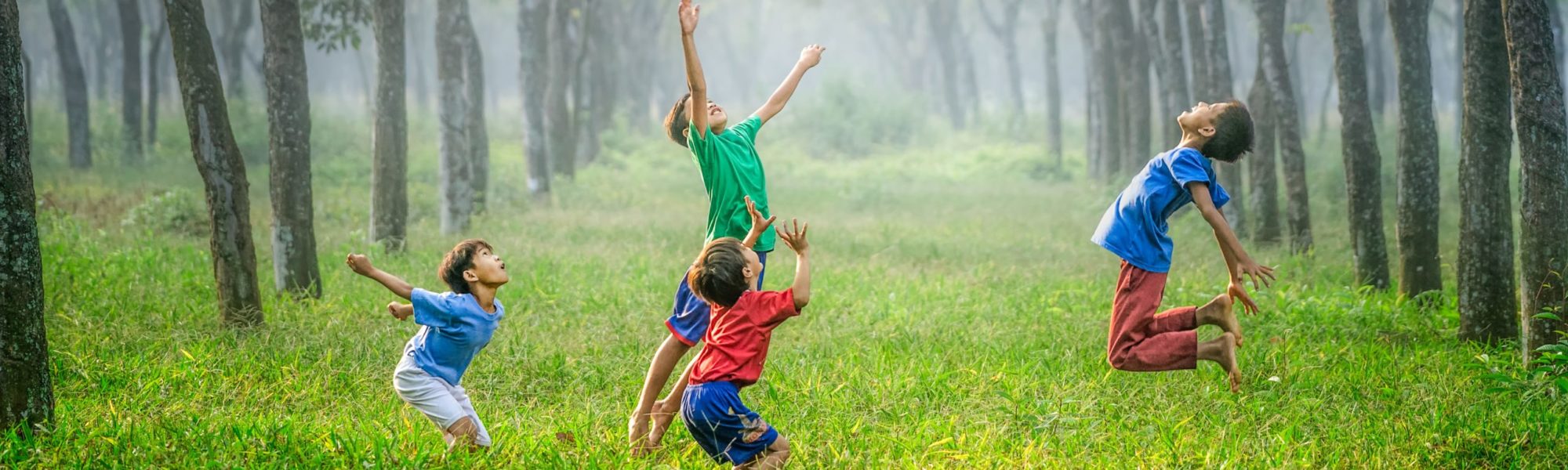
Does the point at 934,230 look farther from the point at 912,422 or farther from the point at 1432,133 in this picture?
the point at 912,422

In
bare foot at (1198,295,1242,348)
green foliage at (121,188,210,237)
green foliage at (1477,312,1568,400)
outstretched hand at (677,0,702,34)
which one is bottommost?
green foliage at (1477,312,1568,400)

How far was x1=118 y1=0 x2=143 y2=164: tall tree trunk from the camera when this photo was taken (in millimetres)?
20172

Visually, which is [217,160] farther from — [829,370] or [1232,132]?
[1232,132]

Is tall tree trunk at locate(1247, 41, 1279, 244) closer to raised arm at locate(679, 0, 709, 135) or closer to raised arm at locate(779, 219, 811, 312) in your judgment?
raised arm at locate(679, 0, 709, 135)

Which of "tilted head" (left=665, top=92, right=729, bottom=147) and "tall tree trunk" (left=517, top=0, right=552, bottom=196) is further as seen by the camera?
"tall tree trunk" (left=517, top=0, right=552, bottom=196)

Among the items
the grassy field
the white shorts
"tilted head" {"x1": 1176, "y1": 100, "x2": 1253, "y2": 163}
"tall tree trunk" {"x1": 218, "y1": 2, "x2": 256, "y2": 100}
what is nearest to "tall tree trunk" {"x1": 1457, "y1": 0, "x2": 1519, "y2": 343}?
the grassy field

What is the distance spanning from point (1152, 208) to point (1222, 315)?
1.90 ft

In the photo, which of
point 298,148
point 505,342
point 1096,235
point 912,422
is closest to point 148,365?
point 505,342

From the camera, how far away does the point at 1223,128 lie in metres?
5.09

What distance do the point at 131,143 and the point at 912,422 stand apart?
63.9 ft

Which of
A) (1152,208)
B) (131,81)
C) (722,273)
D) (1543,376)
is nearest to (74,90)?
(131,81)

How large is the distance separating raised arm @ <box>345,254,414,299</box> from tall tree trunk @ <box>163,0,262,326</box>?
2.98 metres

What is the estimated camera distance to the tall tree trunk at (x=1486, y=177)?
6336 mm

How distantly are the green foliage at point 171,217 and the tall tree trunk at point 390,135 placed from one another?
244cm
